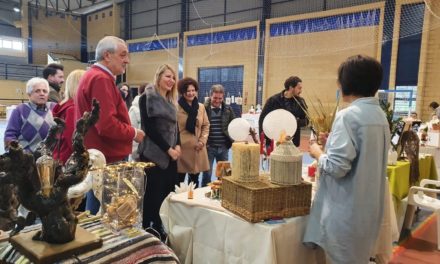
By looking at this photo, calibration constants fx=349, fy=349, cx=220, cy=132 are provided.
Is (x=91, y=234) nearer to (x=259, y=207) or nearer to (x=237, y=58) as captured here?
(x=259, y=207)

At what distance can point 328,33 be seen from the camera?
353 inches

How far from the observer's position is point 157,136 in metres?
2.11

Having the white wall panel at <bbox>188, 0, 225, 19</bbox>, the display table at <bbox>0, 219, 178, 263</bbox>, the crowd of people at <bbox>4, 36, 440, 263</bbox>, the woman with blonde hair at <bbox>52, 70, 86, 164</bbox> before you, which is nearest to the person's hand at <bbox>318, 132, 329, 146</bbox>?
the crowd of people at <bbox>4, 36, 440, 263</bbox>

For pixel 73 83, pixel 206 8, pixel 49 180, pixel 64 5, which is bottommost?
pixel 49 180

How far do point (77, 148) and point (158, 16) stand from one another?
1294 cm

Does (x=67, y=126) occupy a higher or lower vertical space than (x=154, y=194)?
higher

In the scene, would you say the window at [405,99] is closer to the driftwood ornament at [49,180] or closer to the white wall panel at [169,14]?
the white wall panel at [169,14]

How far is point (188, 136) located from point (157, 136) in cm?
57

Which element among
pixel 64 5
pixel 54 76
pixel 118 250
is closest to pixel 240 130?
pixel 118 250

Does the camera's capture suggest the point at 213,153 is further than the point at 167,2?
No

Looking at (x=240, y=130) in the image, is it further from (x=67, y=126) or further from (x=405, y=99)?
(x=405, y=99)

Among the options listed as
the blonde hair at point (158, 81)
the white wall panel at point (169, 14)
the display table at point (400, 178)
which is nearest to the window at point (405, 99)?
the display table at point (400, 178)

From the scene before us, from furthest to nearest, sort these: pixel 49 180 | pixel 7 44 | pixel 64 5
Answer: pixel 64 5
pixel 7 44
pixel 49 180

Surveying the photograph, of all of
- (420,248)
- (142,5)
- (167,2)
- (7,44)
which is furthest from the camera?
(7,44)
